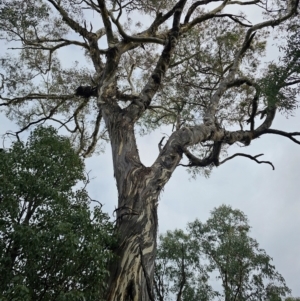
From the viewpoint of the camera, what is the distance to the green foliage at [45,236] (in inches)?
110

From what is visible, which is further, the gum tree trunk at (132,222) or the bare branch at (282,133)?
the bare branch at (282,133)

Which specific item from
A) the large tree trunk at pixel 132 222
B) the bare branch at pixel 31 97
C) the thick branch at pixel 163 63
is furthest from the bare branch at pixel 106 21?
the bare branch at pixel 31 97

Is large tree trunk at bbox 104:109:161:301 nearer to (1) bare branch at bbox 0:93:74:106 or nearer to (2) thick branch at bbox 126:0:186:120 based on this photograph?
(2) thick branch at bbox 126:0:186:120

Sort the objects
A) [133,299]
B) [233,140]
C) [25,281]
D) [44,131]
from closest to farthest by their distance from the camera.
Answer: [25,281]
[133,299]
[44,131]
[233,140]

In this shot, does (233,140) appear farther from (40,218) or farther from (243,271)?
(40,218)

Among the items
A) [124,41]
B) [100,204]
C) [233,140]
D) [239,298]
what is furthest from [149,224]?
[239,298]

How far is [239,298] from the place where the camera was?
6.74 meters

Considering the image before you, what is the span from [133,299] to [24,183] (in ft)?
4.44

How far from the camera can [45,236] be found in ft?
9.37

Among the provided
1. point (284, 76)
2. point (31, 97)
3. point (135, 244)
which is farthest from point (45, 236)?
point (31, 97)

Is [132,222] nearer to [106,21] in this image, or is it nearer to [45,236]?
[45,236]

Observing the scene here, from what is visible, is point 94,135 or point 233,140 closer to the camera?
point 233,140

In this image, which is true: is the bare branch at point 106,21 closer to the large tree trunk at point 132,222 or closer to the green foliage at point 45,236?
the large tree trunk at point 132,222

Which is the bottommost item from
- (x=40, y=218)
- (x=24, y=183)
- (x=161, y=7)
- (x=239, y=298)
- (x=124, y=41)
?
(x=40, y=218)
